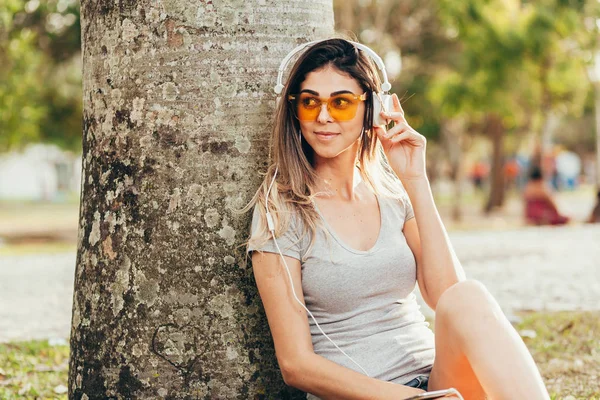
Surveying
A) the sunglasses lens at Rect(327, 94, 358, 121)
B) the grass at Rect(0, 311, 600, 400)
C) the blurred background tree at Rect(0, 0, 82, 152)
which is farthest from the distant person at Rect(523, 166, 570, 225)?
the sunglasses lens at Rect(327, 94, 358, 121)

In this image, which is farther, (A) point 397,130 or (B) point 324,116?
(A) point 397,130

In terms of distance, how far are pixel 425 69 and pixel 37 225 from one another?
13383mm

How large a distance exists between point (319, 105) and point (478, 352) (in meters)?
1.12

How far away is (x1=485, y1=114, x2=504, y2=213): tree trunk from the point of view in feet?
95.8

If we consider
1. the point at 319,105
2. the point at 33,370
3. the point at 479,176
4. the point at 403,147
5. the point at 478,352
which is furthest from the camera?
the point at 479,176

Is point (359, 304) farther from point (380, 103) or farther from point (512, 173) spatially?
point (512, 173)

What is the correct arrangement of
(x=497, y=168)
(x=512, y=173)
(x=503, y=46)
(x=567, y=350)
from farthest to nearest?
(x=512, y=173), (x=497, y=168), (x=503, y=46), (x=567, y=350)

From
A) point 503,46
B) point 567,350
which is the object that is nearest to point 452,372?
point 567,350

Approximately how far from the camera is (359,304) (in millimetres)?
3434

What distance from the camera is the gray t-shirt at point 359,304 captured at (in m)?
3.38

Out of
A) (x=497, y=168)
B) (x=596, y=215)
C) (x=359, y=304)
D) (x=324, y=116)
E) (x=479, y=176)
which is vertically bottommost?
(x=479, y=176)

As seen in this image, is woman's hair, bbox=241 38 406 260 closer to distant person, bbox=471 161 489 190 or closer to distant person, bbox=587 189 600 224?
distant person, bbox=587 189 600 224

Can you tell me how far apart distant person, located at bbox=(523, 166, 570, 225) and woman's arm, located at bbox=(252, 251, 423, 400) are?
14623mm

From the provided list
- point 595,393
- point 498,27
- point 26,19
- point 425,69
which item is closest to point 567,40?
point 498,27
